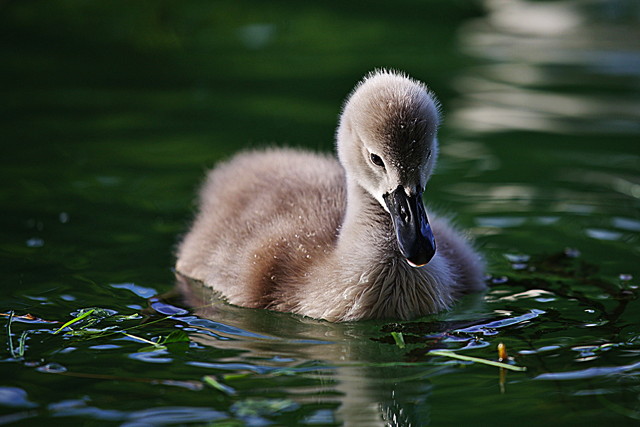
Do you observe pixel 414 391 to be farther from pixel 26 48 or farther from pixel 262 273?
pixel 26 48

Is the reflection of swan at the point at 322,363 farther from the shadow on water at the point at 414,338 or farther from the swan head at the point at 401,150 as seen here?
the swan head at the point at 401,150

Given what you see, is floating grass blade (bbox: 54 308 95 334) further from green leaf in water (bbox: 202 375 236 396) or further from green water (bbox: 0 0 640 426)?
green leaf in water (bbox: 202 375 236 396)

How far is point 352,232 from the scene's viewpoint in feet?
16.9

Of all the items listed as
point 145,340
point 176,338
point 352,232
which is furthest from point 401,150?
point 145,340

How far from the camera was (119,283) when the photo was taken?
5719 mm

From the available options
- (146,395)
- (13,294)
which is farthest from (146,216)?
(146,395)

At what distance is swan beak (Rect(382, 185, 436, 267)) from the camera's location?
187 inches

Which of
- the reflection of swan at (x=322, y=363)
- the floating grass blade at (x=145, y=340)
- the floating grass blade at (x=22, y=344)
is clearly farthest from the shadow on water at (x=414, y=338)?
the floating grass blade at (x=22, y=344)

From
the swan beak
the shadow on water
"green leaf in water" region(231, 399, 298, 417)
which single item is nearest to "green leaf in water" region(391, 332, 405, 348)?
the shadow on water

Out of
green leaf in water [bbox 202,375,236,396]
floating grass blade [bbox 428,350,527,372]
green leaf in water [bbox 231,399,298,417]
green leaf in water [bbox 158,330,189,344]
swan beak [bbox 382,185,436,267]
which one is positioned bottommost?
green leaf in water [bbox 231,399,298,417]

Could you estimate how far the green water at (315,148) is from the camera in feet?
13.9

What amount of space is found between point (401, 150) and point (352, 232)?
0.61m

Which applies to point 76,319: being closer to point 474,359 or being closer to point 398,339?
point 398,339

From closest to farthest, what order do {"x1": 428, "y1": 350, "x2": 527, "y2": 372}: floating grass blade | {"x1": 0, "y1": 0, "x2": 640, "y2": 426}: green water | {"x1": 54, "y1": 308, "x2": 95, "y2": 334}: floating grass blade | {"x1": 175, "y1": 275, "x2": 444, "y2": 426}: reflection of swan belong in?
{"x1": 175, "y1": 275, "x2": 444, "y2": 426}: reflection of swan → {"x1": 0, "y1": 0, "x2": 640, "y2": 426}: green water → {"x1": 428, "y1": 350, "x2": 527, "y2": 372}: floating grass blade → {"x1": 54, "y1": 308, "x2": 95, "y2": 334}: floating grass blade
